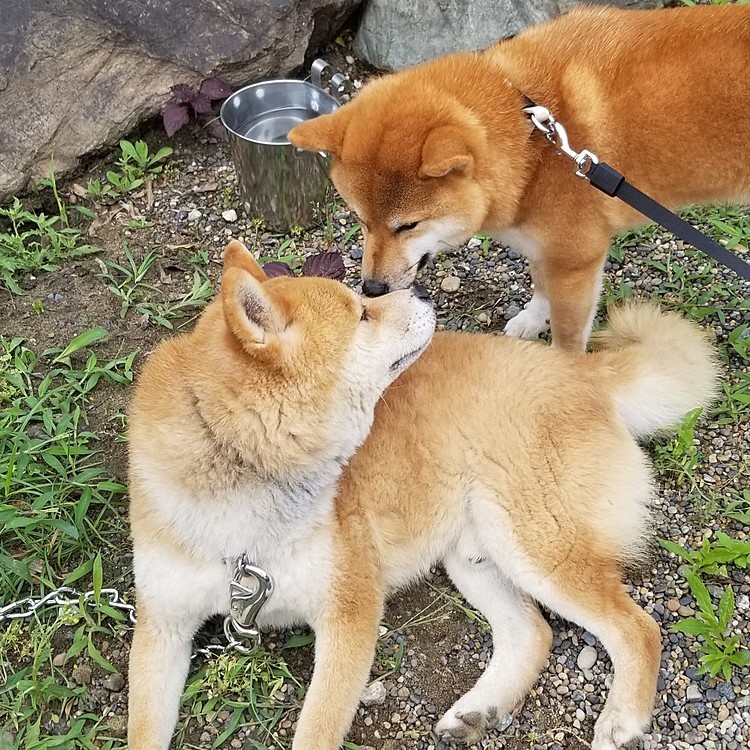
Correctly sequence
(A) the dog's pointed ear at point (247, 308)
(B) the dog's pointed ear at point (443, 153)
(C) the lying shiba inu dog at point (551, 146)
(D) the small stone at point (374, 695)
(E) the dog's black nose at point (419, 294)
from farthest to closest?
(C) the lying shiba inu dog at point (551, 146) → (B) the dog's pointed ear at point (443, 153) → (E) the dog's black nose at point (419, 294) → (D) the small stone at point (374, 695) → (A) the dog's pointed ear at point (247, 308)

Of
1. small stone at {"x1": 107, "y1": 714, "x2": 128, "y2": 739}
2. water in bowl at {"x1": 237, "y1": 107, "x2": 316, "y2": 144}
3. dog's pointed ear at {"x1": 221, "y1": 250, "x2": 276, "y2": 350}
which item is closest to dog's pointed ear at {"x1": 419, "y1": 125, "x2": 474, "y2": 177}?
dog's pointed ear at {"x1": 221, "y1": 250, "x2": 276, "y2": 350}

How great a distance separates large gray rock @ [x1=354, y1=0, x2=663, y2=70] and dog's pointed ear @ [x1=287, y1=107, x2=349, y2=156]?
1.95m

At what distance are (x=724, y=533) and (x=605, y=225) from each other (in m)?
1.26

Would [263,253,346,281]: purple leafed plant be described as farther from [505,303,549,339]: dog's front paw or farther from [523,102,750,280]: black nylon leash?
[523,102,750,280]: black nylon leash

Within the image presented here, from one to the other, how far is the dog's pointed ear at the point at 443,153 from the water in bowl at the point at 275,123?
158cm

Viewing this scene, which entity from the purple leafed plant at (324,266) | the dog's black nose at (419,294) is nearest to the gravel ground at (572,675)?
the dog's black nose at (419,294)

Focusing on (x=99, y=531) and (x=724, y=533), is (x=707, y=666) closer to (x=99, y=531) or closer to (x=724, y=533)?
(x=724, y=533)

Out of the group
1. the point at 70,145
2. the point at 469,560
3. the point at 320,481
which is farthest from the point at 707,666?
the point at 70,145

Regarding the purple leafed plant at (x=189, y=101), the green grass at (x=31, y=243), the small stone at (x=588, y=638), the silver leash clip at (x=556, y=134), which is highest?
the silver leash clip at (x=556, y=134)

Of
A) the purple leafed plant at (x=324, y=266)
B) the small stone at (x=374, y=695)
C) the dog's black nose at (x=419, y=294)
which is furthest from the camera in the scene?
the purple leafed plant at (x=324, y=266)

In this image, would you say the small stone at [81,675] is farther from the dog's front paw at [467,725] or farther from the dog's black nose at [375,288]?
the dog's black nose at [375,288]

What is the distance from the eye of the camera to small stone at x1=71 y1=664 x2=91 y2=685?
267cm

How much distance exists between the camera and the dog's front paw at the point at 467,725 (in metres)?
2.50

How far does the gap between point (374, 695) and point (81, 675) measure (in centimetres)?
98
